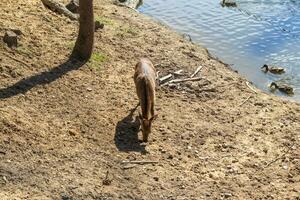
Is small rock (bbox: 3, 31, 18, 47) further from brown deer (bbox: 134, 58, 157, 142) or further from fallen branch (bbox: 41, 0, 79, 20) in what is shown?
brown deer (bbox: 134, 58, 157, 142)

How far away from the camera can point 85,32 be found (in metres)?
12.6

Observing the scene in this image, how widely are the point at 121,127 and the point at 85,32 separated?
3062 millimetres

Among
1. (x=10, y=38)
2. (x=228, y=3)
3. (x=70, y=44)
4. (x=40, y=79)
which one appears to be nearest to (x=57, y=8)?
(x=70, y=44)

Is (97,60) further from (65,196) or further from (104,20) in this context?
(65,196)

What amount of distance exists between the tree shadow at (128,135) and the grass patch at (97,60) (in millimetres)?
2240

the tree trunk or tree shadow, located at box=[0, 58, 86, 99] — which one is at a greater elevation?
the tree trunk

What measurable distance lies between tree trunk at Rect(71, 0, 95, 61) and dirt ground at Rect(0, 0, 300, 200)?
29 cm

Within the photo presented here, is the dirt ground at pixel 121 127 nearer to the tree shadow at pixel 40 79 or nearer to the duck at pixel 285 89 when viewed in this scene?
the tree shadow at pixel 40 79

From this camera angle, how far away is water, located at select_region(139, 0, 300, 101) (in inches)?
659

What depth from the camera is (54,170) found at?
8.84m

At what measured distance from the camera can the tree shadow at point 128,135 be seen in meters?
10.1

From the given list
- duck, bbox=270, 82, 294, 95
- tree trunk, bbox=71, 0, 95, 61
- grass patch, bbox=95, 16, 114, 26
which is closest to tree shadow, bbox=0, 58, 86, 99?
tree trunk, bbox=71, 0, 95, 61

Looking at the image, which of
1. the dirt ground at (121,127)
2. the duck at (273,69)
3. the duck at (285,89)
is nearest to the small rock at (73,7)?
the dirt ground at (121,127)

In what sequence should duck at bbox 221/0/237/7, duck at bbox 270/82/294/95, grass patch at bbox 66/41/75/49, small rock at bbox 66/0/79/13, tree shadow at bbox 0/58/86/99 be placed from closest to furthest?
tree shadow at bbox 0/58/86/99
grass patch at bbox 66/41/75/49
duck at bbox 270/82/294/95
small rock at bbox 66/0/79/13
duck at bbox 221/0/237/7
